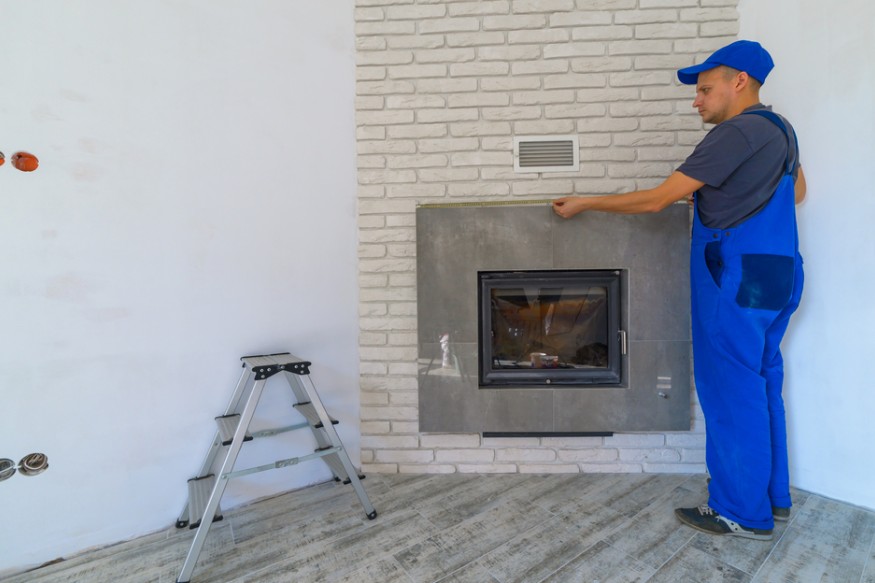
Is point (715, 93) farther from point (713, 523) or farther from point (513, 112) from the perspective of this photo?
point (713, 523)

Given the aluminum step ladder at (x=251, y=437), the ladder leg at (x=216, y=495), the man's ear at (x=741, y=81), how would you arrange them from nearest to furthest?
the ladder leg at (x=216, y=495)
the aluminum step ladder at (x=251, y=437)
the man's ear at (x=741, y=81)

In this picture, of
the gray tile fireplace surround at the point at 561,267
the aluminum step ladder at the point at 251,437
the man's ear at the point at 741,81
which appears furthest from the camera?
the gray tile fireplace surround at the point at 561,267

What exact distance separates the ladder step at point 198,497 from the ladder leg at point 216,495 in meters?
0.09

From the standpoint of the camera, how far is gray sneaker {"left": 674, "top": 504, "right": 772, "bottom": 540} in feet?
4.75

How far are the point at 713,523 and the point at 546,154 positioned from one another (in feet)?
5.32

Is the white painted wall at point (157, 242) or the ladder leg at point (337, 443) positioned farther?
the ladder leg at point (337, 443)

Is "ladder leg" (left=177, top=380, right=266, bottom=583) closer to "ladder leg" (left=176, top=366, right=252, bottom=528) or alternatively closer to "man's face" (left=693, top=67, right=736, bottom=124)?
"ladder leg" (left=176, top=366, right=252, bottom=528)

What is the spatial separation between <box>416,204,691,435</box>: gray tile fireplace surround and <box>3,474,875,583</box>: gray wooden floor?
0.30 metres

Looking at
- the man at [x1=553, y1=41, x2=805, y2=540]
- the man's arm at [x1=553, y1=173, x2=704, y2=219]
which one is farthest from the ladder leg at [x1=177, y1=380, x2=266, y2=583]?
the man at [x1=553, y1=41, x2=805, y2=540]

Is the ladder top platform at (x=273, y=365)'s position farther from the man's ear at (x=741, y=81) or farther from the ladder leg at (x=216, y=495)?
the man's ear at (x=741, y=81)

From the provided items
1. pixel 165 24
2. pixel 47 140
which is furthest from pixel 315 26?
pixel 47 140

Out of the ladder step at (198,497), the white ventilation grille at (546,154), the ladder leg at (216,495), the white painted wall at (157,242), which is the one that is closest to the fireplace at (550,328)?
the white ventilation grille at (546,154)

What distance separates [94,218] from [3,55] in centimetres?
53

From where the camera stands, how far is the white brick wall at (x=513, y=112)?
1.89m
